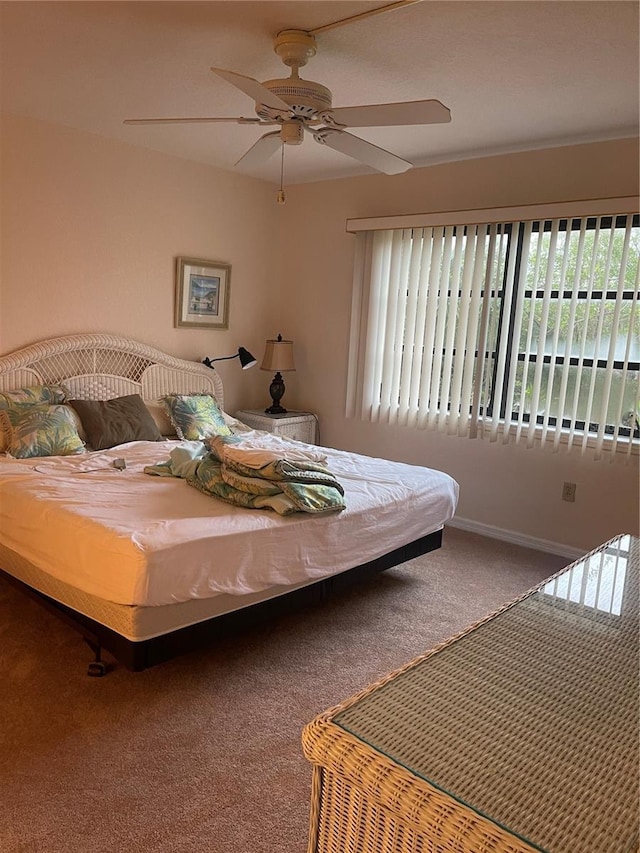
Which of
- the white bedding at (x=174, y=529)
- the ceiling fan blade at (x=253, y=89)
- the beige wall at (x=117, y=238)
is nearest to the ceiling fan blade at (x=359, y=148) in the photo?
the ceiling fan blade at (x=253, y=89)

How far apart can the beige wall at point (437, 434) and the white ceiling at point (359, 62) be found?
222 millimetres

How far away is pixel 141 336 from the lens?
448 cm

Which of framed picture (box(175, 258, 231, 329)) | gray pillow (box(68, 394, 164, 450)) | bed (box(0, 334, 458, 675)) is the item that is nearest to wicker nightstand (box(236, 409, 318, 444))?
framed picture (box(175, 258, 231, 329))

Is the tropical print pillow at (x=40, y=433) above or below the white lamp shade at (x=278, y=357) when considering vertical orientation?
below

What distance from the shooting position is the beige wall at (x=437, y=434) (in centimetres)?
377

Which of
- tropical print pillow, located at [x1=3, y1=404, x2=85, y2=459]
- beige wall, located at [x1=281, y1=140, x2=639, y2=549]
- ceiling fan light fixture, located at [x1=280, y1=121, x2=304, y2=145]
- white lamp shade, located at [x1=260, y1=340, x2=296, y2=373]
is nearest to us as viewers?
ceiling fan light fixture, located at [x1=280, y1=121, x2=304, y2=145]

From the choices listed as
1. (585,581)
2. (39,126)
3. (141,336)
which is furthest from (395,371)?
(585,581)

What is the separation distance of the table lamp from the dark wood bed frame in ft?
7.67

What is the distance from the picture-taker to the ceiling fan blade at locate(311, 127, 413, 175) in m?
2.61

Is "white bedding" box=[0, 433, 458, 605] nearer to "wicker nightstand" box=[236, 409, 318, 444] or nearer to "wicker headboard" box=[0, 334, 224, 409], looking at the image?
"wicker headboard" box=[0, 334, 224, 409]

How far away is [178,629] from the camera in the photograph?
229cm

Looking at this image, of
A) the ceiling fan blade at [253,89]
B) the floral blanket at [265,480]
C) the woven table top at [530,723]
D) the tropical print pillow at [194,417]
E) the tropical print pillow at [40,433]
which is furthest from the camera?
the tropical print pillow at [194,417]

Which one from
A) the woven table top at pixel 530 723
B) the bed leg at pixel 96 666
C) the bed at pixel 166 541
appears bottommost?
the bed leg at pixel 96 666

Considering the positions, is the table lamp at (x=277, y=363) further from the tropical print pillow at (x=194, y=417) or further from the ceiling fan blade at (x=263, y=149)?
the ceiling fan blade at (x=263, y=149)
